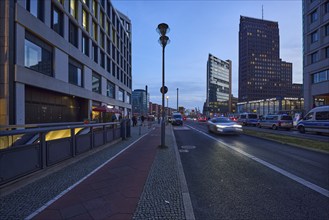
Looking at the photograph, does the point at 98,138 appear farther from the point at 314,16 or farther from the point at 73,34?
the point at 314,16

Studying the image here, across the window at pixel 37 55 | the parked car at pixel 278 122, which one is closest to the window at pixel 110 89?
the window at pixel 37 55

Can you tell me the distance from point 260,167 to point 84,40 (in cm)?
2892

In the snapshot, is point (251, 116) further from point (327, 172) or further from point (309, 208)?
point (309, 208)

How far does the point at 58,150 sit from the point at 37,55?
49.6 feet

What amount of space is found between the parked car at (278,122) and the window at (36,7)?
27076 mm

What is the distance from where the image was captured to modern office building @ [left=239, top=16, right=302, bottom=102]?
415ft

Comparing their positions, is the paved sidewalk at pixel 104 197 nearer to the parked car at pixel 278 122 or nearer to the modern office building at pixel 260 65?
the parked car at pixel 278 122

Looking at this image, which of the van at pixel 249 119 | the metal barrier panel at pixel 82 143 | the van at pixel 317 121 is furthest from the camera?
the van at pixel 249 119

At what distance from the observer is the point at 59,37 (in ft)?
73.7

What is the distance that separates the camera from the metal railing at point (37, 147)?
4910 millimetres

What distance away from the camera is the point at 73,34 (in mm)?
26828

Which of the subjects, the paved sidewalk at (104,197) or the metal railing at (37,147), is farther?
the metal railing at (37,147)

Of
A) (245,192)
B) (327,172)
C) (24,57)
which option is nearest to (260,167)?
(327,172)

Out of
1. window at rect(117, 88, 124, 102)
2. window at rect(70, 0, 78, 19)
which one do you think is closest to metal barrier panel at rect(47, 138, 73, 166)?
window at rect(70, 0, 78, 19)
